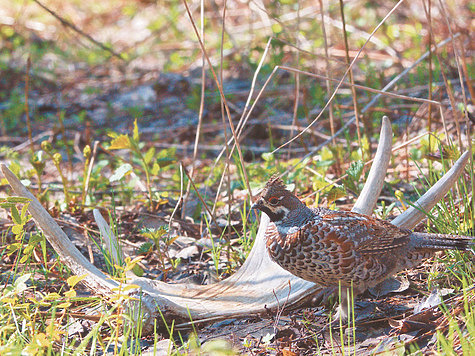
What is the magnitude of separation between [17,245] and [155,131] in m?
4.26

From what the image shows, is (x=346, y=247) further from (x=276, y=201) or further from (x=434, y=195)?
(x=434, y=195)

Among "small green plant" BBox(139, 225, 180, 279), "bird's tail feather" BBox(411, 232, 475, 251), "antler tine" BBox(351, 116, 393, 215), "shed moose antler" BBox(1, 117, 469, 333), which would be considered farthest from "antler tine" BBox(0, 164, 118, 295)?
"bird's tail feather" BBox(411, 232, 475, 251)

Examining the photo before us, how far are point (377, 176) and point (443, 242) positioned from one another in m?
0.78

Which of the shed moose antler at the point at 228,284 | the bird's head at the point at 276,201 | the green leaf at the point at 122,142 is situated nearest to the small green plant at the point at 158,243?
the shed moose antler at the point at 228,284

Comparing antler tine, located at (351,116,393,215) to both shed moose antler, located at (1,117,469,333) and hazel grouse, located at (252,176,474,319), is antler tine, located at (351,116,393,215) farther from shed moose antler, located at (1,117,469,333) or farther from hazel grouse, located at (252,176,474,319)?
hazel grouse, located at (252,176,474,319)

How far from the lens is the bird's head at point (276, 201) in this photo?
3412mm

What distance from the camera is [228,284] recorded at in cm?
366

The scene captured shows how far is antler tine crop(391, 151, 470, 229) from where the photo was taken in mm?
3488

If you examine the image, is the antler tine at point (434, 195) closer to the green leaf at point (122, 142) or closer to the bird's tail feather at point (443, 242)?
the bird's tail feather at point (443, 242)

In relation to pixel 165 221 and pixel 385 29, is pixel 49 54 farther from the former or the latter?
pixel 165 221

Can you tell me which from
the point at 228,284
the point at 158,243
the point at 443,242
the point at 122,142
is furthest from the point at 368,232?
the point at 122,142

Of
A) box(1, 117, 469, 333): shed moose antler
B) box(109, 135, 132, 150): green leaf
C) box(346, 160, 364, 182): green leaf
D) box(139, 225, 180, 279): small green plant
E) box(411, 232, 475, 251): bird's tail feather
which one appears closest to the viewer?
box(411, 232, 475, 251): bird's tail feather

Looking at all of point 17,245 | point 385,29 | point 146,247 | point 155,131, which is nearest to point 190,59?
point 155,131

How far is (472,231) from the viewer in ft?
11.6
